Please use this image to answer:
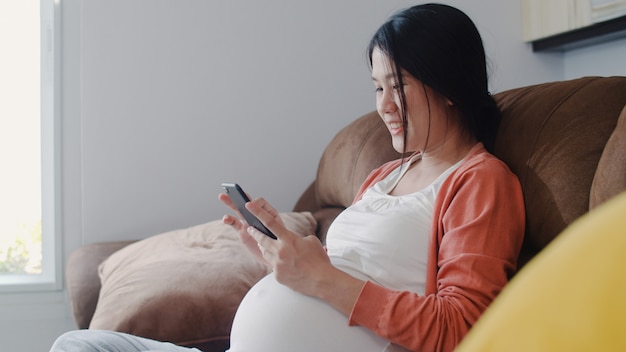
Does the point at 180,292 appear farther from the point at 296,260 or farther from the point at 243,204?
the point at 296,260

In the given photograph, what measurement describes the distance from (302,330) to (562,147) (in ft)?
1.73

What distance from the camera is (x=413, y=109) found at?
126 centimetres

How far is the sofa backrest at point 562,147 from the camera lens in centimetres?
102

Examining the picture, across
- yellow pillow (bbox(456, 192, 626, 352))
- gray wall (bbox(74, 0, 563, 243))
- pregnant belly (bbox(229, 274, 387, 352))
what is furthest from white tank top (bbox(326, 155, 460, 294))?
gray wall (bbox(74, 0, 563, 243))

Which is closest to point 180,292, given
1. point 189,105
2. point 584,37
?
point 189,105

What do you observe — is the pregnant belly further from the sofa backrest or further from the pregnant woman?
the sofa backrest

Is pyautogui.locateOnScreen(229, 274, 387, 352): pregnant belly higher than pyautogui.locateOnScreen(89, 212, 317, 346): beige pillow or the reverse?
higher

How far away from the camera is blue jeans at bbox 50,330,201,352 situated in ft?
3.95

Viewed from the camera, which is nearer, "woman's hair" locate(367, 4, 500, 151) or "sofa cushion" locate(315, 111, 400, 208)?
"woman's hair" locate(367, 4, 500, 151)

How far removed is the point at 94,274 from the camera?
208cm

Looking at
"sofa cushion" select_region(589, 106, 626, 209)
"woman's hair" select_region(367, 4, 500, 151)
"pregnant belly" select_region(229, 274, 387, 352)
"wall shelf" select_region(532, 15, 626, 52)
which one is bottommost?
"pregnant belly" select_region(229, 274, 387, 352)

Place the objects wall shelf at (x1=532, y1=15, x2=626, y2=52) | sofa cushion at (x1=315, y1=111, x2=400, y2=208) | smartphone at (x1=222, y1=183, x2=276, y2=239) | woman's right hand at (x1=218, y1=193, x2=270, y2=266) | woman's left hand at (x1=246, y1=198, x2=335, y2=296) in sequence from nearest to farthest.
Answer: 1. woman's left hand at (x1=246, y1=198, x2=335, y2=296)
2. smartphone at (x1=222, y1=183, x2=276, y2=239)
3. woman's right hand at (x1=218, y1=193, x2=270, y2=266)
4. sofa cushion at (x1=315, y1=111, x2=400, y2=208)
5. wall shelf at (x1=532, y1=15, x2=626, y2=52)

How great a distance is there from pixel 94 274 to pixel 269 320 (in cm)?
115

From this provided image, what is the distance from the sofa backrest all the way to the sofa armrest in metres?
1.28
